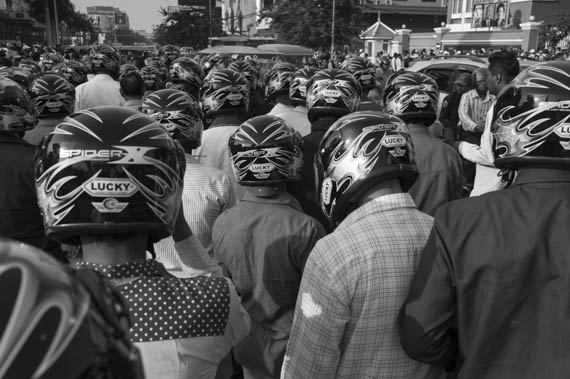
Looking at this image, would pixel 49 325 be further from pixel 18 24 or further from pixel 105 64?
pixel 18 24

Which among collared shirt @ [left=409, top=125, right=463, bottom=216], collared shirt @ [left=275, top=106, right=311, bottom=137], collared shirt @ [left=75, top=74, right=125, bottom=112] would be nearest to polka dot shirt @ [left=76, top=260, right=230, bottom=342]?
collared shirt @ [left=409, top=125, right=463, bottom=216]

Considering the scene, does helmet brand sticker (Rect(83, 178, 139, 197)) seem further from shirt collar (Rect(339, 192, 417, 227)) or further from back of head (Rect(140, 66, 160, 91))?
back of head (Rect(140, 66, 160, 91))

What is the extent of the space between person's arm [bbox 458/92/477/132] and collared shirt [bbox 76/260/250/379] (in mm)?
7180

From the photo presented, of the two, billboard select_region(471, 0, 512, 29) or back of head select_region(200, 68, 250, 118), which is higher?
billboard select_region(471, 0, 512, 29)

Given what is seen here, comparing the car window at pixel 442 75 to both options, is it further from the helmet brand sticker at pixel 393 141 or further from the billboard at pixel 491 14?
the billboard at pixel 491 14

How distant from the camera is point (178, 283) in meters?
1.79

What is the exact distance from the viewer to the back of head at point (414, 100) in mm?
4328

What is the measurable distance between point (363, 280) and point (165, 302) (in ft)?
2.56

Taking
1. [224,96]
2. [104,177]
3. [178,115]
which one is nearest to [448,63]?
[224,96]

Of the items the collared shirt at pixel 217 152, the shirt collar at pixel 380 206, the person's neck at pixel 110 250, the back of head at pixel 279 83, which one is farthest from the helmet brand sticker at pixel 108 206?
the back of head at pixel 279 83

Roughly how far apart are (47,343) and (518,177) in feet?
6.29

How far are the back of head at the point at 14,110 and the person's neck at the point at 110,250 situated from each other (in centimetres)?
231

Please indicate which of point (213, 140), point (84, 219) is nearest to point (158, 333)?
point (84, 219)

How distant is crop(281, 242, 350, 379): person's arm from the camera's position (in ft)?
6.91
